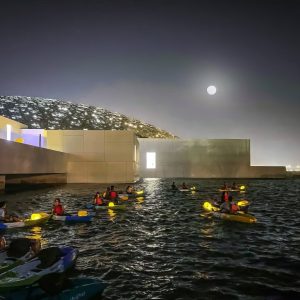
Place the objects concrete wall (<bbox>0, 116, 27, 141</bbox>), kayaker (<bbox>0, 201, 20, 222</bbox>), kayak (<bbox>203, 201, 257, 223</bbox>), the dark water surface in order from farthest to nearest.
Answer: concrete wall (<bbox>0, 116, 27, 141</bbox>) → kayak (<bbox>203, 201, 257, 223</bbox>) → kayaker (<bbox>0, 201, 20, 222</bbox>) → the dark water surface

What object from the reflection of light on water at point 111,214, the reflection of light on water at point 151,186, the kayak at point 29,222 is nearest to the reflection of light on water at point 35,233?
the kayak at point 29,222

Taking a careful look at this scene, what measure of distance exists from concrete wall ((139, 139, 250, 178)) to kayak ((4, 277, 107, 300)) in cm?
7212

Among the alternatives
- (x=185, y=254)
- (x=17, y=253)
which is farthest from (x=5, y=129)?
(x=17, y=253)

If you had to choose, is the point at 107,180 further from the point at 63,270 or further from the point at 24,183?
the point at 63,270

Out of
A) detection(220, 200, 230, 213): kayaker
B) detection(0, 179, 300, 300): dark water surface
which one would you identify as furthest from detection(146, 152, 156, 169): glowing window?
detection(220, 200, 230, 213): kayaker

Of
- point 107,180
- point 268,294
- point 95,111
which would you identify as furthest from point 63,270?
point 95,111

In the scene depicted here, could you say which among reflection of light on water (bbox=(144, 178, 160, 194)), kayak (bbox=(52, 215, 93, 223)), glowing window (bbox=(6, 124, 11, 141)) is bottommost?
kayak (bbox=(52, 215, 93, 223))

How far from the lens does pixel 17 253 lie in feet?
33.5

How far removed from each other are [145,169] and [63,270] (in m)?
71.8

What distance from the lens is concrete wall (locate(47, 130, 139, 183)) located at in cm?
5578

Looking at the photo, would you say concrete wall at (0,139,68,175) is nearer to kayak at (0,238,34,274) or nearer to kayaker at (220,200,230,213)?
kayaker at (220,200,230,213)

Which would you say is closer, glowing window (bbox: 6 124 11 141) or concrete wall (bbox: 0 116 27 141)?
glowing window (bbox: 6 124 11 141)

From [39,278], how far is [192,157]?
73776 millimetres

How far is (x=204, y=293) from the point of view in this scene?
9336 millimetres
